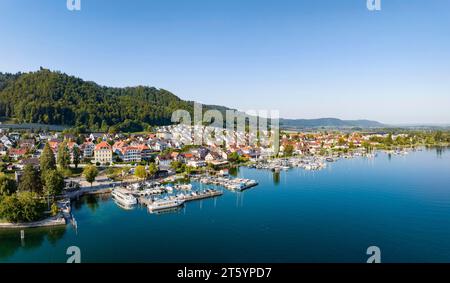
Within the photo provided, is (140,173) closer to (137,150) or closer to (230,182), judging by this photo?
(230,182)

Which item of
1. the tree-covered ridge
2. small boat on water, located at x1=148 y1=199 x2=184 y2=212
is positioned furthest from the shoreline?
the tree-covered ridge

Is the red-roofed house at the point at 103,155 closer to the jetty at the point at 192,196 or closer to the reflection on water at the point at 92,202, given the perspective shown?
the reflection on water at the point at 92,202

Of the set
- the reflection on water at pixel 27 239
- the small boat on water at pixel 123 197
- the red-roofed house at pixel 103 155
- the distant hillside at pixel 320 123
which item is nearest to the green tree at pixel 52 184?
the small boat on water at pixel 123 197

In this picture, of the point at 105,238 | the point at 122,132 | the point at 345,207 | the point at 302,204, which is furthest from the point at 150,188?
the point at 122,132

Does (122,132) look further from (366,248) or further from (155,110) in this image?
(366,248)
